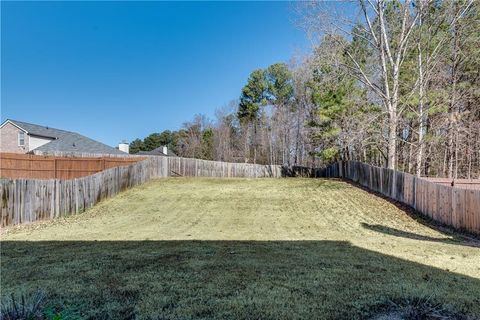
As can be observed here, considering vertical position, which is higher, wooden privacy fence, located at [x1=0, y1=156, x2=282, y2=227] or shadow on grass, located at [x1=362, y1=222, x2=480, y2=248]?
wooden privacy fence, located at [x1=0, y1=156, x2=282, y2=227]

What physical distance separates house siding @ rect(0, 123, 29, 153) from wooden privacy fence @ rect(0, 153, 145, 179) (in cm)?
1031

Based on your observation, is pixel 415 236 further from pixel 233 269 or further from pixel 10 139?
pixel 10 139

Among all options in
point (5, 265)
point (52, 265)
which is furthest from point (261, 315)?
point (5, 265)

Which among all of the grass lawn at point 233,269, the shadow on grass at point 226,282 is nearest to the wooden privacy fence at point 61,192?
the grass lawn at point 233,269

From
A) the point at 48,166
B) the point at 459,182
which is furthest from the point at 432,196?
the point at 48,166

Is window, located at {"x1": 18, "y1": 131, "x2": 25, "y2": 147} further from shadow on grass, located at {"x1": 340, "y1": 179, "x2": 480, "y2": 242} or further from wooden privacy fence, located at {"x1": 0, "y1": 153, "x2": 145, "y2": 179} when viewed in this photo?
shadow on grass, located at {"x1": 340, "y1": 179, "x2": 480, "y2": 242}

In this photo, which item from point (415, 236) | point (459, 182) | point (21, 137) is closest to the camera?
point (415, 236)

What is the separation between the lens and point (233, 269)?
4535 millimetres

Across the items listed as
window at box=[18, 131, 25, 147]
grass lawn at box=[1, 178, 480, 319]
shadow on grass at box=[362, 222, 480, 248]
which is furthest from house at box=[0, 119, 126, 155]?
shadow on grass at box=[362, 222, 480, 248]

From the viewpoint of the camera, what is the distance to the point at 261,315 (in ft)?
9.95

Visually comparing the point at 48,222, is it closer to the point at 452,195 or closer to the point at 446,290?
the point at 446,290

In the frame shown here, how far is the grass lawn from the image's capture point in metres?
3.25

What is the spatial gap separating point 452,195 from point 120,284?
984 cm

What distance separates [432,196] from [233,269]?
9238mm
